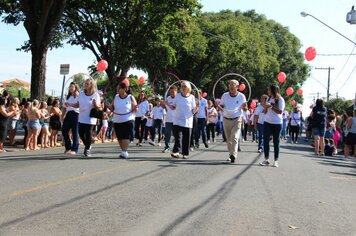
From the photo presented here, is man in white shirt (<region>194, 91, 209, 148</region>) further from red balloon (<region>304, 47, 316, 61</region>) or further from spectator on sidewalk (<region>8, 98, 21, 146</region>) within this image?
red balloon (<region>304, 47, 316, 61</region>)

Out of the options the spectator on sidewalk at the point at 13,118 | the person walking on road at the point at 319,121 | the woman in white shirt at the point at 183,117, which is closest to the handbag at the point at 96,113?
the woman in white shirt at the point at 183,117

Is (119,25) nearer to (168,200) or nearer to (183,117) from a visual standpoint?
(183,117)

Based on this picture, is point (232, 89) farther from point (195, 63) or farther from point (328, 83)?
point (328, 83)

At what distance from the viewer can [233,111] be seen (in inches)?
455

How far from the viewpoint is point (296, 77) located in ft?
259

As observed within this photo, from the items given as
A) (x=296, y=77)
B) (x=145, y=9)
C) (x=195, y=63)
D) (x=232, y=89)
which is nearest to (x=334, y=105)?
(x=296, y=77)

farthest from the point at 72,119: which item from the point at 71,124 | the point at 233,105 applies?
the point at 233,105

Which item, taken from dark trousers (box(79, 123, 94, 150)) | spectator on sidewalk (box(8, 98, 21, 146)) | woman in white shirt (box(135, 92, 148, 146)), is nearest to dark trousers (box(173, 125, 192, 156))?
dark trousers (box(79, 123, 94, 150))

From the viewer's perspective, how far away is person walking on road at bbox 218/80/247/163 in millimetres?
11539

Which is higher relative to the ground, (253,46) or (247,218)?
(253,46)

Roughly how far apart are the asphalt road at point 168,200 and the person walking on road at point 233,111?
1333 millimetres

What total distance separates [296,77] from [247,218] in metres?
76.2

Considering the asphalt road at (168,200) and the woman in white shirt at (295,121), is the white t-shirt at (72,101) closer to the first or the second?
the asphalt road at (168,200)

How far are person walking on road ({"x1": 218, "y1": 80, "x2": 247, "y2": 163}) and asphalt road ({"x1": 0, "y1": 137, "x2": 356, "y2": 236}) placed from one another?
1333mm
